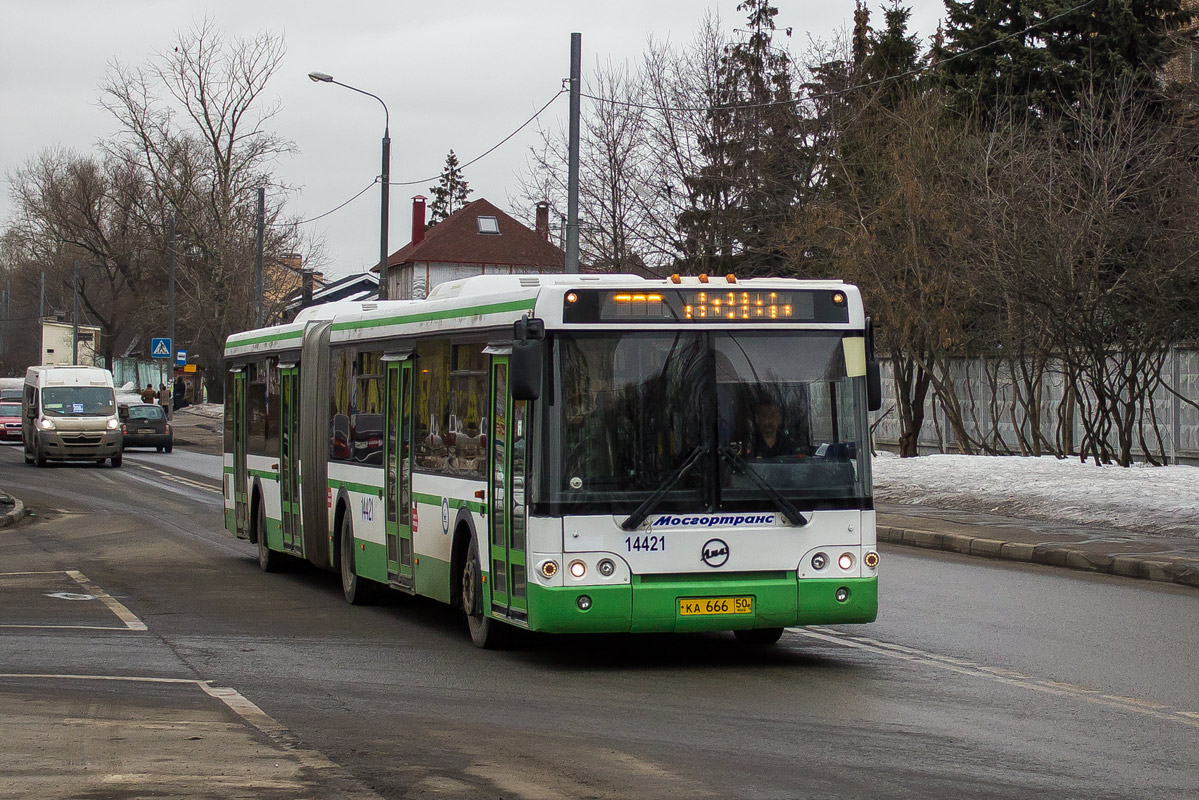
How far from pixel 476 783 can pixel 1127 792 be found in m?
2.61

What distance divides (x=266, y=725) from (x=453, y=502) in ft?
11.3

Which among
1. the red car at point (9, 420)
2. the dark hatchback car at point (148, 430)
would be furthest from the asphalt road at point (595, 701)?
the red car at point (9, 420)

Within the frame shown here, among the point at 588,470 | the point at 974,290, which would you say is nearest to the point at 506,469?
the point at 588,470

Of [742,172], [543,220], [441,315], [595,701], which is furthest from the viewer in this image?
[543,220]

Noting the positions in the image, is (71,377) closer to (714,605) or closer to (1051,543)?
(1051,543)

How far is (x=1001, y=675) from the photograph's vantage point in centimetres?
976

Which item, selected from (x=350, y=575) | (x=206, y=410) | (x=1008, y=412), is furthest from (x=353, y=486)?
(x=206, y=410)

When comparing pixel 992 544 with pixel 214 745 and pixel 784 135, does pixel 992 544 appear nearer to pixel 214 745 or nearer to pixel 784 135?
pixel 214 745

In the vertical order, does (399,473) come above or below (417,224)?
below

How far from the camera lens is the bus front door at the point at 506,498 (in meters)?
10.2

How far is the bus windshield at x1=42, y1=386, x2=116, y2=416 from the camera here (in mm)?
42031

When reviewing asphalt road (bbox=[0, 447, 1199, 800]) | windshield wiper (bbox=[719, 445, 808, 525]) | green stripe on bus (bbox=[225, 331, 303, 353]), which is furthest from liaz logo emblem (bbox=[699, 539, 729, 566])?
green stripe on bus (bbox=[225, 331, 303, 353])

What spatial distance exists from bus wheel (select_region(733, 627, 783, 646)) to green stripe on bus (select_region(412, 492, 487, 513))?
2049mm

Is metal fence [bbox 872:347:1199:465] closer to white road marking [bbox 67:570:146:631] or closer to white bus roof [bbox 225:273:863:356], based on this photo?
white bus roof [bbox 225:273:863:356]
